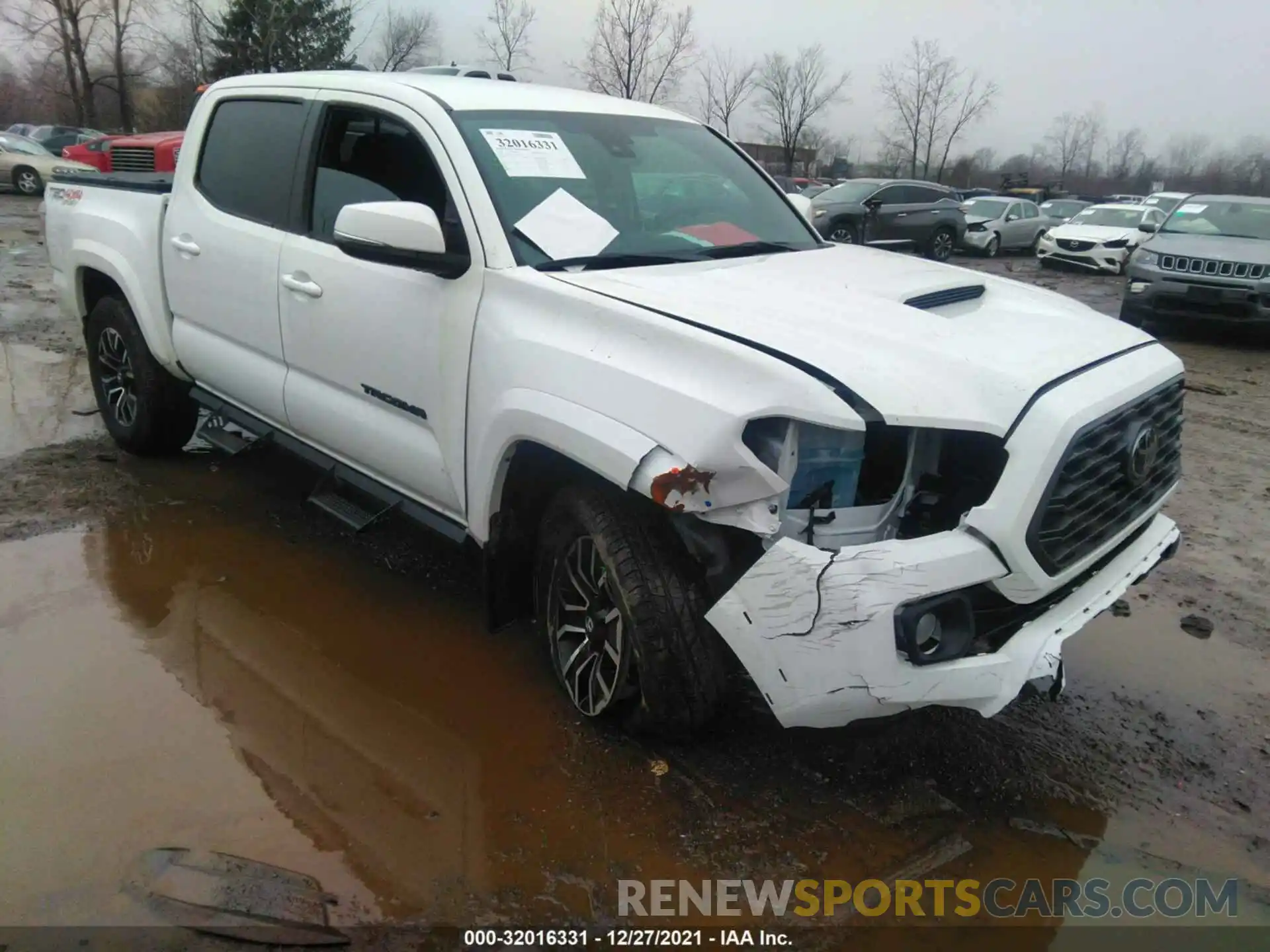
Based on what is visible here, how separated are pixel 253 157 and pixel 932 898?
149 inches

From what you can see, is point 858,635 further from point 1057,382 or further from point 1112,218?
point 1112,218

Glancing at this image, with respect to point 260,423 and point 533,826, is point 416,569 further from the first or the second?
point 533,826

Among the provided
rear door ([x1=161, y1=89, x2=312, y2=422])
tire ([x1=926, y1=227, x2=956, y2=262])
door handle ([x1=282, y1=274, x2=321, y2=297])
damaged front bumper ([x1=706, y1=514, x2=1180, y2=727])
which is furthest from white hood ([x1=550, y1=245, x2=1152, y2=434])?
tire ([x1=926, y1=227, x2=956, y2=262])

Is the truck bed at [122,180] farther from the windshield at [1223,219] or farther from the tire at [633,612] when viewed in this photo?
the windshield at [1223,219]

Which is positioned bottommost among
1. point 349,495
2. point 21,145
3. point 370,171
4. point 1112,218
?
point 349,495

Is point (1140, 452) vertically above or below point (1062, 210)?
above

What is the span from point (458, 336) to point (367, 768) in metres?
1.32

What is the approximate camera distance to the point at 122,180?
486cm

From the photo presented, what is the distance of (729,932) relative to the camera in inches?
90.7

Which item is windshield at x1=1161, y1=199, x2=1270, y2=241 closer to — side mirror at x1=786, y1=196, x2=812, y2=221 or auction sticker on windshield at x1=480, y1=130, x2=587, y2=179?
side mirror at x1=786, y1=196, x2=812, y2=221

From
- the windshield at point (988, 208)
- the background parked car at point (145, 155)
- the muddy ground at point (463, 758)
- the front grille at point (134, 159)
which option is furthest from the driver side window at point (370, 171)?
the windshield at point (988, 208)

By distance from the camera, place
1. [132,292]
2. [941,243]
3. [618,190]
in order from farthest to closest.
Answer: [941,243]
[132,292]
[618,190]

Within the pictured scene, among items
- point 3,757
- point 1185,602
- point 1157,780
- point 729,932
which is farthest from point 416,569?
point 1185,602

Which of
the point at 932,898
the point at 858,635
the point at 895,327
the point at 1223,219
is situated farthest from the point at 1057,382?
the point at 1223,219
